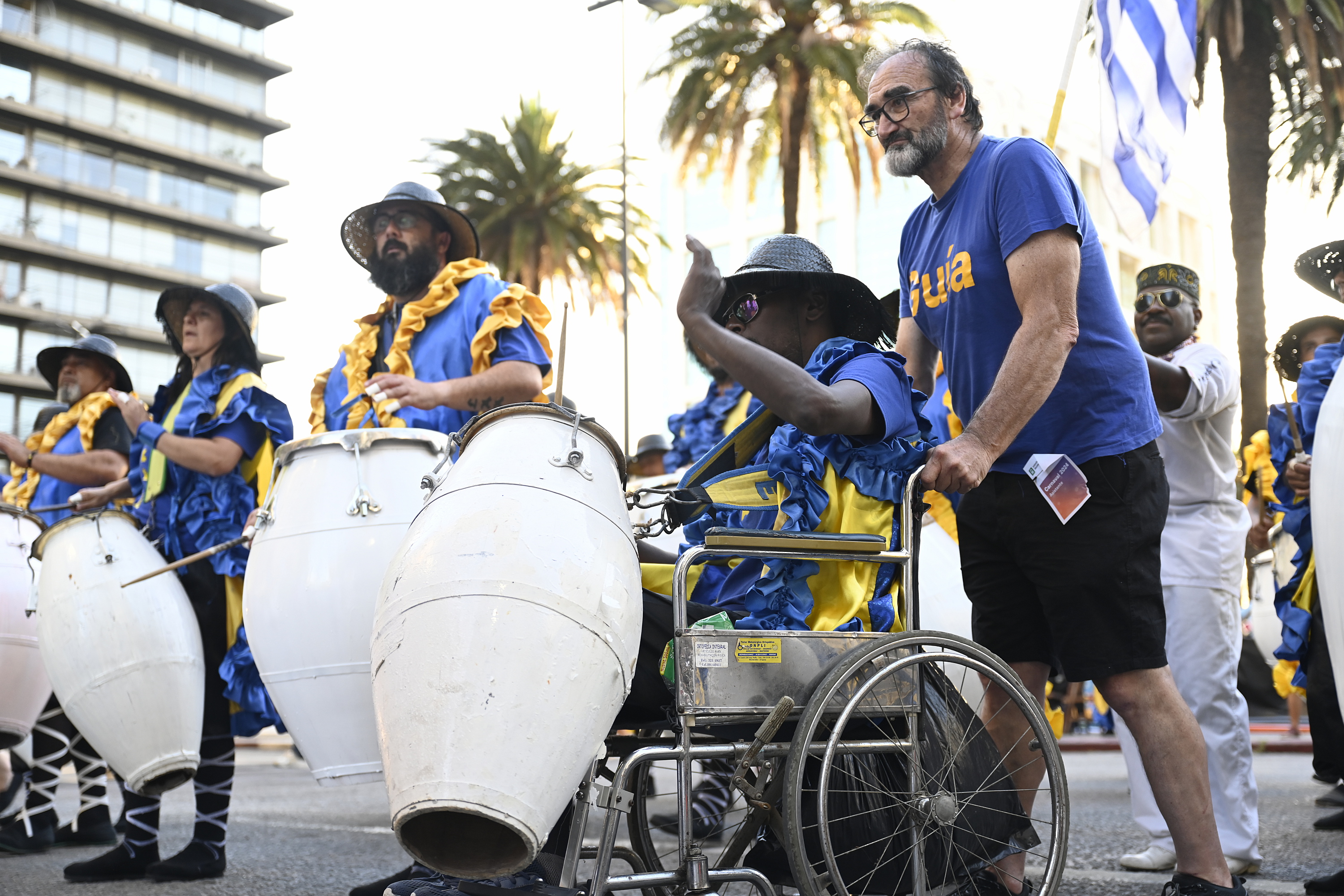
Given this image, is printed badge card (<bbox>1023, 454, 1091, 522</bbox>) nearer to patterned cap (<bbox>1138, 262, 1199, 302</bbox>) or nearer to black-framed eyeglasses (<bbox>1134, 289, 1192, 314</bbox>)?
black-framed eyeglasses (<bbox>1134, 289, 1192, 314</bbox>)

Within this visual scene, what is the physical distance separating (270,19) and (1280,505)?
238 ft

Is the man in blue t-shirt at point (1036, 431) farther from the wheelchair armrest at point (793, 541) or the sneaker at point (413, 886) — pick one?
the sneaker at point (413, 886)

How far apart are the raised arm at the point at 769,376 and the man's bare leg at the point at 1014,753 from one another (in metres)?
0.71

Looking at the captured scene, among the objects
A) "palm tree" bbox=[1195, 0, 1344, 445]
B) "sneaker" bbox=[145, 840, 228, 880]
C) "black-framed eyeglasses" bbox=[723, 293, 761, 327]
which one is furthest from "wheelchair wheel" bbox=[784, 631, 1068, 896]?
"palm tree" bbox=[1195, 0, 1344, 445]

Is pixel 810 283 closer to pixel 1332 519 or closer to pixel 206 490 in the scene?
pixel 1332 519

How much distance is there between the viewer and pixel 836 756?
2.85m

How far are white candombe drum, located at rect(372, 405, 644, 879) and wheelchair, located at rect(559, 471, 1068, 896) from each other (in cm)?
21

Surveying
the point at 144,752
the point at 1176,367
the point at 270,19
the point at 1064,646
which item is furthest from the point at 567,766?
the point at 270,19

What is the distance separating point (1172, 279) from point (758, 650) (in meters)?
3.01

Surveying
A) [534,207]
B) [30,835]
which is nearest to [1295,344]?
[30,835]

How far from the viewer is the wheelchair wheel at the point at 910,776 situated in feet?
8.80

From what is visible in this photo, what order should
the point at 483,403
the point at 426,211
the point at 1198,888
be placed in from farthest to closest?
the point at 426,211 → the point at 483,403 → the point at 1198,888

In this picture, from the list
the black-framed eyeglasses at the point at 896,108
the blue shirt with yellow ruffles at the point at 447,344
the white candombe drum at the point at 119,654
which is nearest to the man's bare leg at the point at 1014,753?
the black-framed eyeglasses at the point at 896,108

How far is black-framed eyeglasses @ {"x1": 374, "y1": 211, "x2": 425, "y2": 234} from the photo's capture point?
4605 mm
